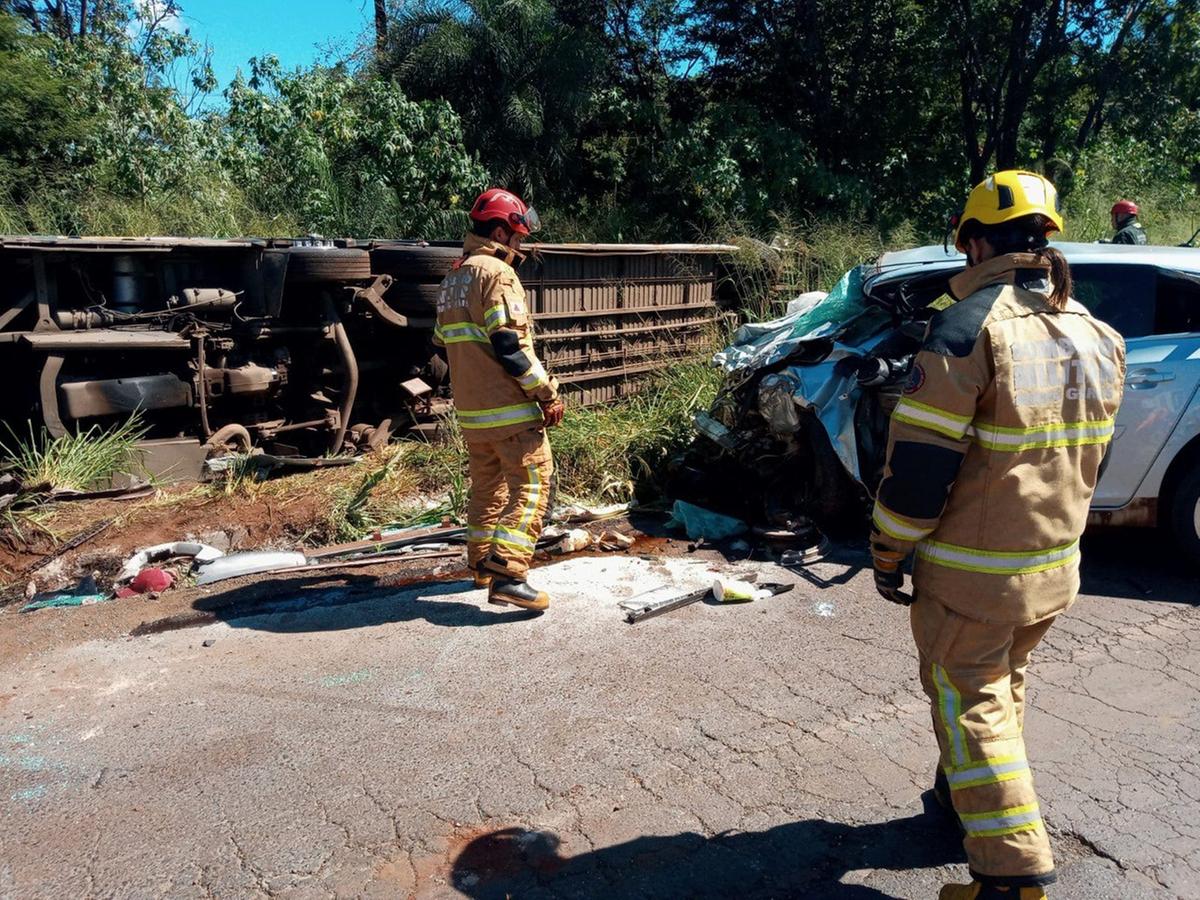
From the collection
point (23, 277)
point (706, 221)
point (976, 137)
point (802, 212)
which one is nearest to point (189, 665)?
point (23, 277)

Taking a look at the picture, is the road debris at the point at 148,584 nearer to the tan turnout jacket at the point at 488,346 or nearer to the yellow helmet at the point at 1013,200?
the tan turnout jacket at the point at 488,346

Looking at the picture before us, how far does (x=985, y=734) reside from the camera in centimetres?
259

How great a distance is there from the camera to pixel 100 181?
1210cm

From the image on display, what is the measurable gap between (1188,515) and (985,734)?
3.39 m

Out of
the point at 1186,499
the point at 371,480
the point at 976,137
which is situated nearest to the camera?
the point at 1186,499

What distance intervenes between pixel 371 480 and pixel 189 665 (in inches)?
91.7

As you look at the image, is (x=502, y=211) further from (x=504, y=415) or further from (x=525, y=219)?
(x=504, y=415)

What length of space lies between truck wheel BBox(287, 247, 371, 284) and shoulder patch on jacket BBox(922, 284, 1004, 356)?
5.41 m

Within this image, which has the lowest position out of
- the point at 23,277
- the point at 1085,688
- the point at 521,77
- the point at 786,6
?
the point at 1085,688

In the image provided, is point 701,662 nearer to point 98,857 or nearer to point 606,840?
point 606,840

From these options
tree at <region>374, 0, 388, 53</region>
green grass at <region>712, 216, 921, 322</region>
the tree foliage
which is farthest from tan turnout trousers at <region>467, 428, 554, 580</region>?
tree at <region>374, 0, 388, 53</region>

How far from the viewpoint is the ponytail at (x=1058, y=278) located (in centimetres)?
266

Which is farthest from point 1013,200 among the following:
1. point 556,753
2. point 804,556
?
point 804,556

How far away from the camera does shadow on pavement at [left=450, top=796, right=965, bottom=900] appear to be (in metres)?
2.91
